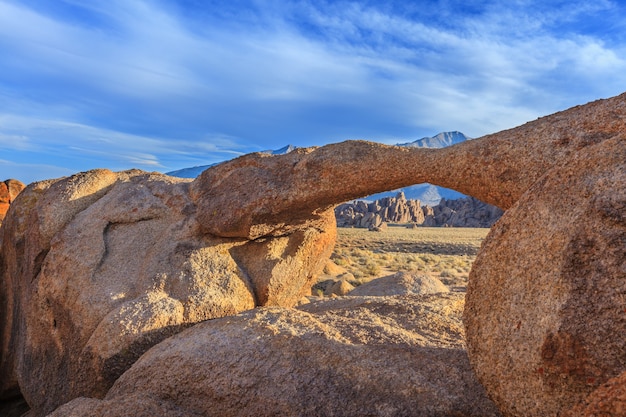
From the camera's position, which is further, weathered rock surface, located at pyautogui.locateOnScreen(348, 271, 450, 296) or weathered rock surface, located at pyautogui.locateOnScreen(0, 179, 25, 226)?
weathered rock surface, located at pyautogui.locateOnScreen(0, 179, 25, 226)

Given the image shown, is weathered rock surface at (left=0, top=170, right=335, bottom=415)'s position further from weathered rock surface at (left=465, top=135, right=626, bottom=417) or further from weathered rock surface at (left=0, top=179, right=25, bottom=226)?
weathered rock surface at (left=0, top=179, right=25, bottom=226)

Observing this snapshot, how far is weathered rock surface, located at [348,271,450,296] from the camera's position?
38.9 feet

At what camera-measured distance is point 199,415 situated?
4.19 m

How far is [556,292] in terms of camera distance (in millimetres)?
2797

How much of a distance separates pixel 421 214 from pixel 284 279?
368ft

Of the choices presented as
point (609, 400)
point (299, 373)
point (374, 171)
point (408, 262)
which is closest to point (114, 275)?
point (299, 373)

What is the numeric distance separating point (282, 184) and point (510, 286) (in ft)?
14.3

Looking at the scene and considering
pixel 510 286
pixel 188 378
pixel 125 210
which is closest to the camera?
pixel 510 286

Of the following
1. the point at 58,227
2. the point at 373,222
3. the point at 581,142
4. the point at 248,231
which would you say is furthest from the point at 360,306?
the point at 373,222

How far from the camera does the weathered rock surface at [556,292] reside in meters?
2.60

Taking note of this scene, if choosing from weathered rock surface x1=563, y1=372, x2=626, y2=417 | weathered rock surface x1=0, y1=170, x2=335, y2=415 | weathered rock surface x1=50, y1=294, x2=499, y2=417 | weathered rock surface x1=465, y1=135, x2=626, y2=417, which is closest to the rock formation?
weathered rock surface x1=0, y1=170, x2=335, y2=415

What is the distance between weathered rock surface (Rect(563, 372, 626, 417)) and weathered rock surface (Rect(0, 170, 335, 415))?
509cm

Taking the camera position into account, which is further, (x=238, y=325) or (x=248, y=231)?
(x=248, y=231)

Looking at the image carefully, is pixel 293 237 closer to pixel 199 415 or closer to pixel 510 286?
pixel 199 415
